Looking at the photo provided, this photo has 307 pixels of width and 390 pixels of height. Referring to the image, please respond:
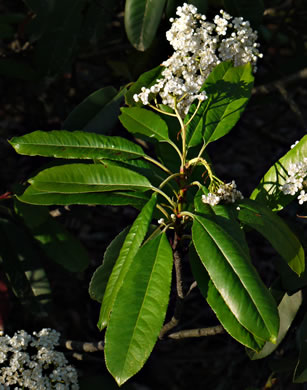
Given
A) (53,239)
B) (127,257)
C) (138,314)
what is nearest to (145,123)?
(127,257)

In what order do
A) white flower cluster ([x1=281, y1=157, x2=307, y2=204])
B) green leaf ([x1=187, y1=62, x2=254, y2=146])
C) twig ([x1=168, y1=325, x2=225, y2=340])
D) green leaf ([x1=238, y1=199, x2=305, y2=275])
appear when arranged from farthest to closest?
twig ([x1=168, y1=325, x2=225, y2=340]) < green leaf ([x1=187, y1=62, x2=254, y2=146]) < white flower cluster ([x1=281, y1=157, x2=307, y2=204]) < green leaf ([x1=238, y1=199, x2=305, y2=275])

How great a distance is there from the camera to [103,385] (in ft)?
5.82

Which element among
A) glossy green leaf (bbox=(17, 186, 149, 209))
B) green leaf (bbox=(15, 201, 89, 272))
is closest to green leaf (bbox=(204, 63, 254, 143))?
glossy green leaf (bbox=(17, 186, 149, 209))

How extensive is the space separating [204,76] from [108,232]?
5.57 feet

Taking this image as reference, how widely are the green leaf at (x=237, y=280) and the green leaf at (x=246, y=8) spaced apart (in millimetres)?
812

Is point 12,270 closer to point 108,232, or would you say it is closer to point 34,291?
point 34,291

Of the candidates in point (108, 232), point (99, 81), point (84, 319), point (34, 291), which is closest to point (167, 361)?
point (84, 319)

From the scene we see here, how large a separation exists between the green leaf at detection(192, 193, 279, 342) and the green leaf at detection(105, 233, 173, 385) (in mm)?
99

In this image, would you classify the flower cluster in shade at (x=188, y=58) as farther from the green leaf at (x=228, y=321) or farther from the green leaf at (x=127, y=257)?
the green leaf at (x=228, y=321)

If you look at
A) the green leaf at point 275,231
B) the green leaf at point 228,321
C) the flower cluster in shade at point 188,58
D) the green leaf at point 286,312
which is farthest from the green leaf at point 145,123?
the green leaf at point 286,312

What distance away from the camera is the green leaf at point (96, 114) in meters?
1.78

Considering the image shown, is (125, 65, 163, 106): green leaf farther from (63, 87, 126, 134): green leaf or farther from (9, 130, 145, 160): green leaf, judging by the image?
(63, 87, 126, 134): green leaf

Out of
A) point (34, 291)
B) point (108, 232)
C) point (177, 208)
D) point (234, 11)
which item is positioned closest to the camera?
point (177, 208)

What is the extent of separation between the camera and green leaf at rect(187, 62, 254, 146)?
1417 millimetres
